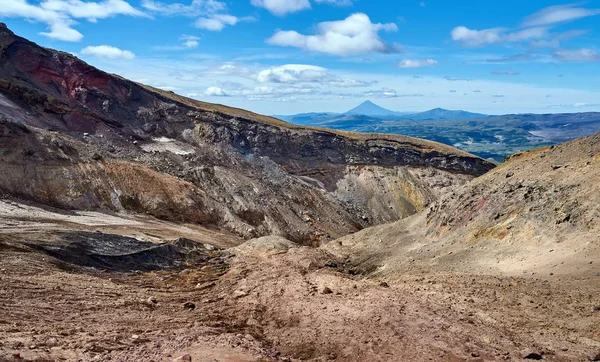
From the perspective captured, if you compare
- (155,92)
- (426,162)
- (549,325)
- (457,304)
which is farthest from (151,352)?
(426,162)

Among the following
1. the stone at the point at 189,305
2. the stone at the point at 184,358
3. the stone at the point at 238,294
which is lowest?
the stone at the point at 238,294

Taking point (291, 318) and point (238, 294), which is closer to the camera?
point (291, 318)

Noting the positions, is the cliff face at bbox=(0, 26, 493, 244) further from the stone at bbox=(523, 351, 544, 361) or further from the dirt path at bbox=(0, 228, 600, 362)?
the stone at bbox=(523, 351, 544, 361)

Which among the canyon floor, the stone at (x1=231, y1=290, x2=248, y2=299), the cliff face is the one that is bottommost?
the stone at (x1=231, y1=290, x2=248, y2=299)

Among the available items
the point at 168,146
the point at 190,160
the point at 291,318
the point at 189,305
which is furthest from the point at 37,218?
the point at 168,146

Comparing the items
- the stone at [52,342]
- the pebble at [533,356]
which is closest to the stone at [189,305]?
the stone at [52,342]

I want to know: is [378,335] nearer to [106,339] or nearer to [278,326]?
[278,326]

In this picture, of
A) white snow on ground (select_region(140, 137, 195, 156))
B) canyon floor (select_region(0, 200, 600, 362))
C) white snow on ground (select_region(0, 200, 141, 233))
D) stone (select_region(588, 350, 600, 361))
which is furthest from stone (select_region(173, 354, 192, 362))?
white snow on ground (select_region(140, 137, 195, 156))

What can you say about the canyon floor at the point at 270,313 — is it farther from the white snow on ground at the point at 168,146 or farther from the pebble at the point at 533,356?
the white snow on ground at the point at 168,146

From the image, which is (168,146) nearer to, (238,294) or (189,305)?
(238,294)
